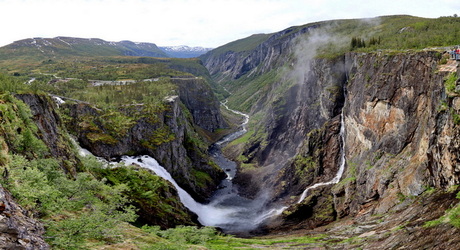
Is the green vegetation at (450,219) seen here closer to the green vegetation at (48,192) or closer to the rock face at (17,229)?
the green vegetation at (48,192)

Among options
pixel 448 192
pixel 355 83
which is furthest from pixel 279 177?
pixel 448 192

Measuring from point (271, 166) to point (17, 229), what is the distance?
282 feet

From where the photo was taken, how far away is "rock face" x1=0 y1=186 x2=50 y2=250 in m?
11.2

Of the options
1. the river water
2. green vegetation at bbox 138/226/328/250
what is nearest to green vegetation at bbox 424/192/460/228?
green vegetation at bbox 138/226/328/250

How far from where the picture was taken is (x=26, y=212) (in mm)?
14781

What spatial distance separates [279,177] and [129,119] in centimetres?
4825

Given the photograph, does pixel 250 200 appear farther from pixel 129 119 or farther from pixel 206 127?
pixel 206 127

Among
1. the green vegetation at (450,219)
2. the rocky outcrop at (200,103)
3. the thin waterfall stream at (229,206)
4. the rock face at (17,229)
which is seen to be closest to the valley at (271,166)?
the rock face at (17,229)

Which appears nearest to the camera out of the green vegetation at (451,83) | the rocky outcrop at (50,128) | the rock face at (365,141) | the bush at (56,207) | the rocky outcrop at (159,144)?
the bush at (56,207)

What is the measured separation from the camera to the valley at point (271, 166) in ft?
67.3

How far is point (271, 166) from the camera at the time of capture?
93688 millimetres

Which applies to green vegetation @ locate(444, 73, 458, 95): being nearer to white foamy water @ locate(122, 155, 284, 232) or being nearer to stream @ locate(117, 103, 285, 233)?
stream @ locate(117, 103, 285, 233)

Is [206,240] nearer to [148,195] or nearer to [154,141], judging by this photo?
[148,195]

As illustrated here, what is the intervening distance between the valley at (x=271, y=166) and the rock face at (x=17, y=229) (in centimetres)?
7
